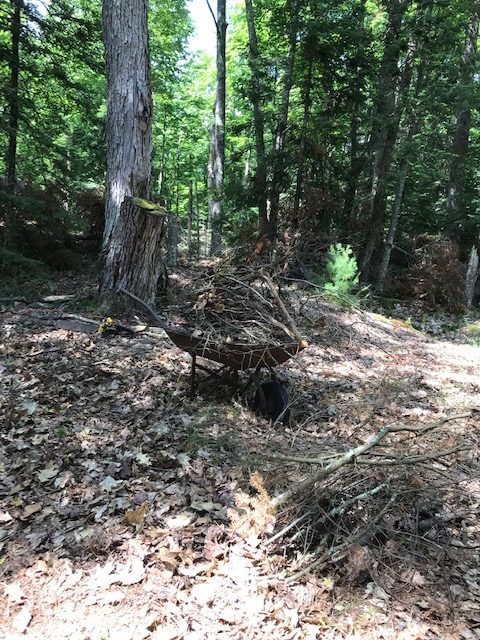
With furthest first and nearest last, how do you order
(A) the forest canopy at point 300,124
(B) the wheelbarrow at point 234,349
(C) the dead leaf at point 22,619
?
(A) the forest canopy at point 300,124 → (B) the wheelbarrow at point 234,349 → (C) the dead leaf at point 22,619

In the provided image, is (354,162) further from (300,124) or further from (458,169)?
(458,169)

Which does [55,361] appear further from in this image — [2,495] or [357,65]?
[357,65]

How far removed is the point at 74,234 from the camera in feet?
43.2

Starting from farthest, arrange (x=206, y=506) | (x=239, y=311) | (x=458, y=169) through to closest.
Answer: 1. (x=458, y=169)
2. (x=239, y=311)
3. (x=206, y=506)

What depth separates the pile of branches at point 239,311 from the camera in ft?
15.4

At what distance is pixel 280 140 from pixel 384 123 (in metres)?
2.75

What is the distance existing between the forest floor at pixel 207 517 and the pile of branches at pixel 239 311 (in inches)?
36.0

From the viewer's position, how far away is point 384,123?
12.3m

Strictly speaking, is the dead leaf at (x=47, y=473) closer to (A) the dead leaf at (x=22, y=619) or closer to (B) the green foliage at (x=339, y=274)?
(A) the dead leaf at (x=22, y=619)

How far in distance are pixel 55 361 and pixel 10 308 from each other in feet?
8.29

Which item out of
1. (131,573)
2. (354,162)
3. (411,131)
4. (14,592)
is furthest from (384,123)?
(14,592)

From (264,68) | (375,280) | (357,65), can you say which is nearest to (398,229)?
(375,280)

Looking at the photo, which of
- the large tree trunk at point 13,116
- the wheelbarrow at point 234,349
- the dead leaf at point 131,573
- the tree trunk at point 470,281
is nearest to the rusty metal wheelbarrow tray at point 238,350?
the wheelbarrow at point 234,349

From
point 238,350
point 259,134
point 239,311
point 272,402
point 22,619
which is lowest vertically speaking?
point 22,619
